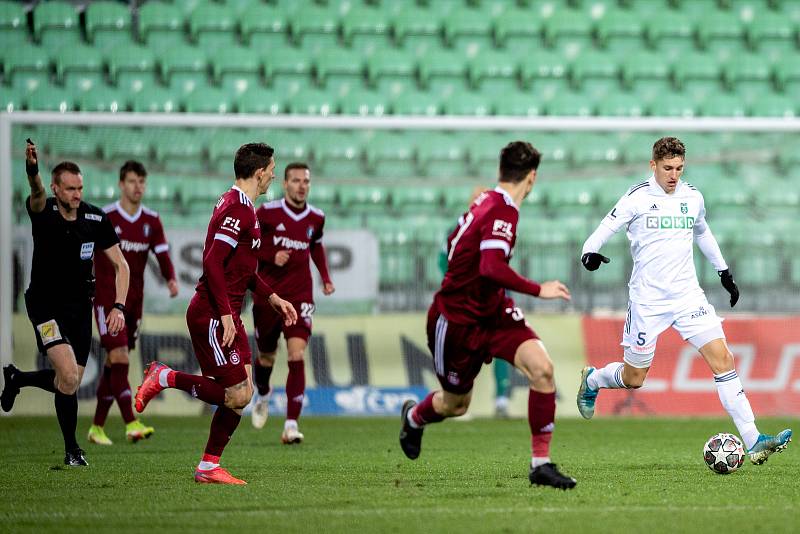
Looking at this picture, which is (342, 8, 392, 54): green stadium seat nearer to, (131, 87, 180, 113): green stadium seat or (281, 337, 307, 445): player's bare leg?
(131, 87, 180, 113): green stadium seat

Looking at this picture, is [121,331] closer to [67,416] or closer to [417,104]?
[67,416]

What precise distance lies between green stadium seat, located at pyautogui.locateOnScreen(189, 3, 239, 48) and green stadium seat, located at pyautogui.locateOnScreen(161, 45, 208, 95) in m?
0.39

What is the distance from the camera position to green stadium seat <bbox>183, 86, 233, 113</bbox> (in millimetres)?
15938

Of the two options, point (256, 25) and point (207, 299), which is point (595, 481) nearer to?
point (207, 299)

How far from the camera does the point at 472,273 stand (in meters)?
6.87

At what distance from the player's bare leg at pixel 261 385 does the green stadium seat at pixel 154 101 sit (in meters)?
5.54

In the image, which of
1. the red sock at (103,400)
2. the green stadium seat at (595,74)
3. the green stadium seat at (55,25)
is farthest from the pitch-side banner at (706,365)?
the green stadium seat at (55,25)

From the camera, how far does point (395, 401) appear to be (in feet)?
43.7

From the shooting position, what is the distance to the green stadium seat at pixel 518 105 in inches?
641

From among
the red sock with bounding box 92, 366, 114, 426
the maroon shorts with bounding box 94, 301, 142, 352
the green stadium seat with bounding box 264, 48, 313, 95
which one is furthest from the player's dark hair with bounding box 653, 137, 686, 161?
the green stadium seat with bounding box 264, 48, 313, 95

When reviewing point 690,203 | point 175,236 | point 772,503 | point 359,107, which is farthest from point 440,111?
point 772,503

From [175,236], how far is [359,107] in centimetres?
385

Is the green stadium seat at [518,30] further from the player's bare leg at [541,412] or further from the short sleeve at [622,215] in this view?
the player's bare leg at [541,412]

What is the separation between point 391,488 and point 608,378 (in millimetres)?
2618
